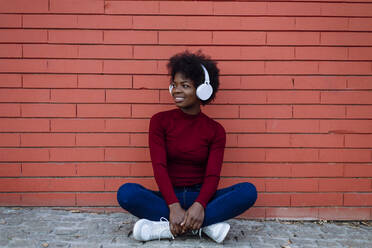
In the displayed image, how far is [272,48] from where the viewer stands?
3.74 metres

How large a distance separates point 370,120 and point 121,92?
2842mm

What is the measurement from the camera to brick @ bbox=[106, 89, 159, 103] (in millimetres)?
3752

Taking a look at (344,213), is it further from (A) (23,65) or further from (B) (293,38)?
(A) (23,65)

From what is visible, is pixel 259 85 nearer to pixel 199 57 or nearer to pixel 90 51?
pixel 199 57

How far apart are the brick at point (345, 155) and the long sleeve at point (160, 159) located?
184cm

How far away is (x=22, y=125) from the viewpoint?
3773mm

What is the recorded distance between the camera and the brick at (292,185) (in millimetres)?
3828

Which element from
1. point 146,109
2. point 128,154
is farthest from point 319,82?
point 128,154

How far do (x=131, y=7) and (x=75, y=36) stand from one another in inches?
27.7

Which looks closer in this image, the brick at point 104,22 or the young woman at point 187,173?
the young woman at point 187,173

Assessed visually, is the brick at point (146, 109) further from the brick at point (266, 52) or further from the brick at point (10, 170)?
the brick at point (10, 170)

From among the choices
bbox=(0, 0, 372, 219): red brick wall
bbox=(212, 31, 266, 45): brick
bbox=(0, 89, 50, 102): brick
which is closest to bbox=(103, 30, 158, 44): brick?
bbox=(0, 0, 372, 219): red brick wall

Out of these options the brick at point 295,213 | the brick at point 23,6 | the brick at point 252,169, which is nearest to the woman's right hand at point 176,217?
the brick at point 252,169

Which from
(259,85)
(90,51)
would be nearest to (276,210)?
(259,85)
